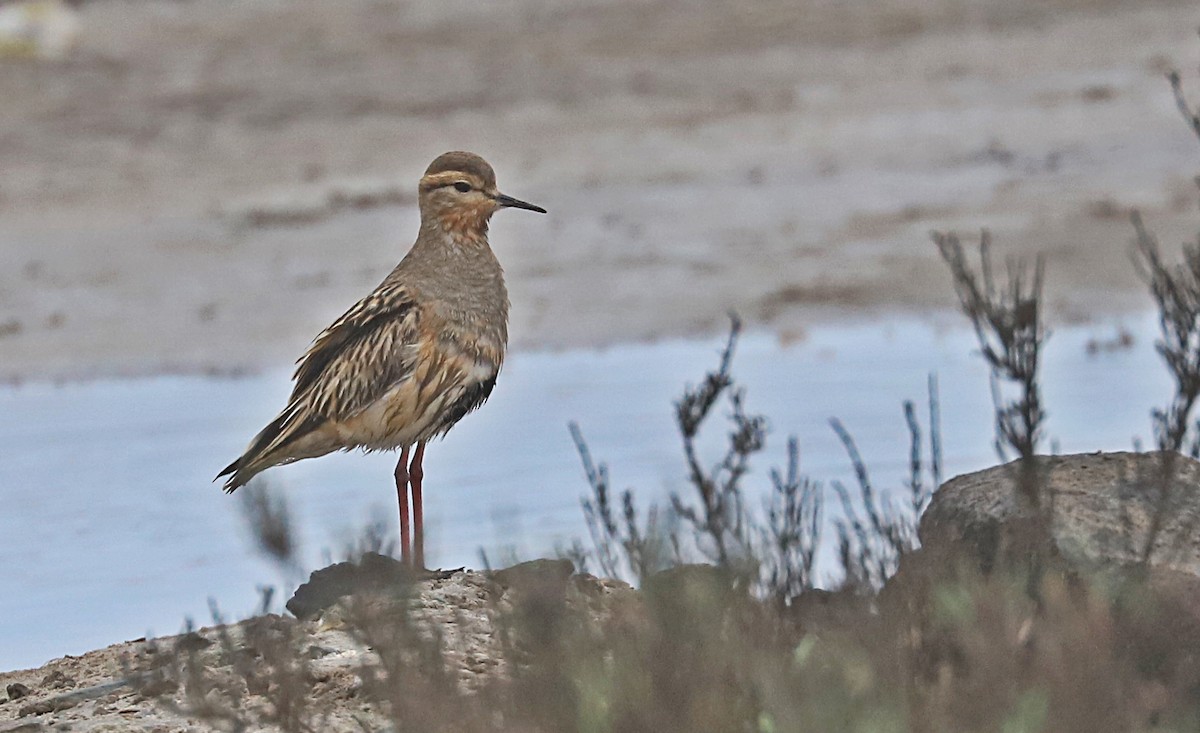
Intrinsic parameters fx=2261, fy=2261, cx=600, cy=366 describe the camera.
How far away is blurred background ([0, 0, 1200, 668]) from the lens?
10.1 metres

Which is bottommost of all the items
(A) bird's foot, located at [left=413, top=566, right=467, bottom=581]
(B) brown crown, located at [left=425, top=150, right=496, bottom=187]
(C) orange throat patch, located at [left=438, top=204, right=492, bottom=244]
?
(A) bird's foot, located at [left=413, top=566, right=467, bottom=581]

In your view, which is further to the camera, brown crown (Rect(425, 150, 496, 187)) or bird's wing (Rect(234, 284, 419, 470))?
brown crown (Rect(425, 150, 496, 187))

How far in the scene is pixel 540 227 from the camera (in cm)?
1717

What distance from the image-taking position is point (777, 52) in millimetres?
24562

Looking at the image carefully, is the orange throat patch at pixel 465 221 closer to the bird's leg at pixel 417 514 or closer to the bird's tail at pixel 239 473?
the bird's leg at pixel 417 514

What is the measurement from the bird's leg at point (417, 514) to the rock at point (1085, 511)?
6.12ft

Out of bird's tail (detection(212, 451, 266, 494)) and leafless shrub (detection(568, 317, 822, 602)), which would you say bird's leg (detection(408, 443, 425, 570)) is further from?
leafless shrub (detection(568, 317, 822, 602))

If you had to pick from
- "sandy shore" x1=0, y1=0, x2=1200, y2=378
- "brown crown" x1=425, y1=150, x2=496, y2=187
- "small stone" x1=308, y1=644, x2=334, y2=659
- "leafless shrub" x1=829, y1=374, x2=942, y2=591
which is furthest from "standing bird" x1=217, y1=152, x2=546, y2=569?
"sandy shore" x1=0, y1=0, x2=1200, y2=378

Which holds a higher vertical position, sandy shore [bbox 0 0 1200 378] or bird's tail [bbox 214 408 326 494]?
sandy shore [bbox 0 0 1200 378]

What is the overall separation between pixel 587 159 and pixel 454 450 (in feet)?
30.0

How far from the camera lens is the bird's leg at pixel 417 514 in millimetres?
7602

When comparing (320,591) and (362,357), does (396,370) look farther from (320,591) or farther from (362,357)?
(320,591)

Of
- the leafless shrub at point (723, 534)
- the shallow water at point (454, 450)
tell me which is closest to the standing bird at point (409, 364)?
the shallow water at point (454, 450)

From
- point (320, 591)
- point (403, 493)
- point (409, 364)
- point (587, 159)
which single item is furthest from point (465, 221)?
point (587, 159)
